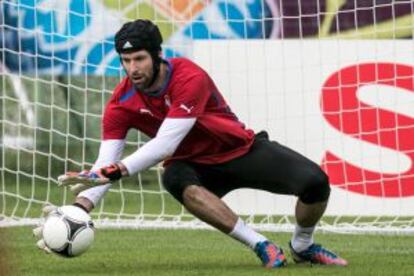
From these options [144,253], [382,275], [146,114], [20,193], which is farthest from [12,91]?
[382,275]

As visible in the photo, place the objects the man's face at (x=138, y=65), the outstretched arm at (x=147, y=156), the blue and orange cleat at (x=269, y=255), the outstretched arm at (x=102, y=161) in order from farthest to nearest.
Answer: the outstretched arm at (x=102, y=161) → the blue and orange cleat at (x=269, y=255) → the man's face at (x=138, y=65) → the outstretched arm at (x=147, y=156)

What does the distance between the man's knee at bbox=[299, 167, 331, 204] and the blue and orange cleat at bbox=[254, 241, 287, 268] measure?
13.9 inches

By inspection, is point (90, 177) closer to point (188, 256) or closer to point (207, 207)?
point (207, 207)

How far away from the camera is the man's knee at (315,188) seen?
24.1 feet

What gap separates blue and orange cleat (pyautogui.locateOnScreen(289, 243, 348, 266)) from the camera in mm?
7574

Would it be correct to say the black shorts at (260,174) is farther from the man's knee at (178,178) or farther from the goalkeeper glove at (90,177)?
the goalkeeper glove at (90,177)

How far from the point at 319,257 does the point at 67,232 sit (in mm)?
1548

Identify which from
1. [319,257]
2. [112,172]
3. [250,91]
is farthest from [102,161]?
[250,91]

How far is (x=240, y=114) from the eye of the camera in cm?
1100

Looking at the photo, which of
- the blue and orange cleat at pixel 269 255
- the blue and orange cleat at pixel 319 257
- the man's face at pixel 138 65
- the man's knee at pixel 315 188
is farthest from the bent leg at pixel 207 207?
the man's face at pixel 138 65

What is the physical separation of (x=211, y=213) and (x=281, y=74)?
12.9 feet

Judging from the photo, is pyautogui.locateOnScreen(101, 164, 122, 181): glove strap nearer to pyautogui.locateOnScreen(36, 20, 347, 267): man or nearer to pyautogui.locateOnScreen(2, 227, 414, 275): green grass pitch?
pyautogui.locateOnScreen(36, 20, 347, 267): man

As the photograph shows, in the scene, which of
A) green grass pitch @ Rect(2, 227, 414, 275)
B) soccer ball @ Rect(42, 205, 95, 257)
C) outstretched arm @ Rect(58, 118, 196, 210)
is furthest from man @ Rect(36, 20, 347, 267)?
green grass pitch @ Rect(2, 227, 414, 275)

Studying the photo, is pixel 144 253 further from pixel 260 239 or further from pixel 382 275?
pixel 382 275
